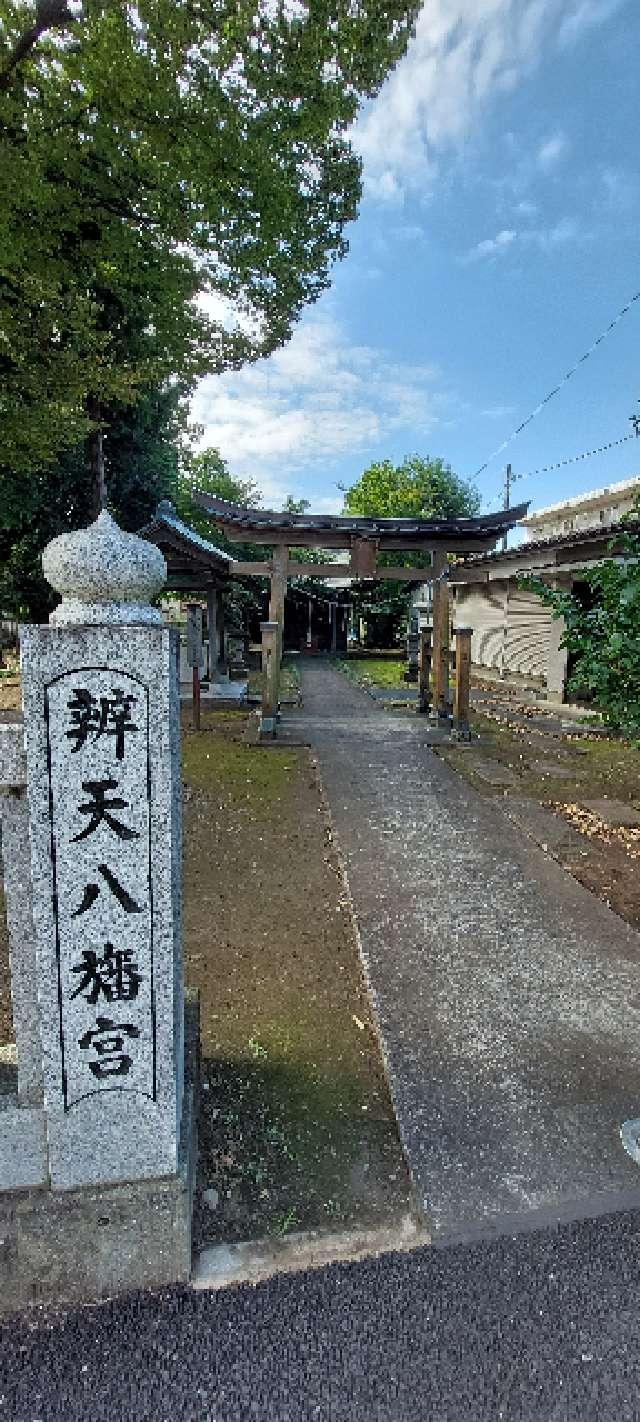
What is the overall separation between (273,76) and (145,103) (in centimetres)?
138

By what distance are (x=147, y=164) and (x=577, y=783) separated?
8951 mm

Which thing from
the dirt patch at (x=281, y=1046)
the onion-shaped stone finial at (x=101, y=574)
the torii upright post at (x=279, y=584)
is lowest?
the dirt patch at (x=281, y=1046)

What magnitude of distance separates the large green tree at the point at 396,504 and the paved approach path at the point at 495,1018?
900 inches

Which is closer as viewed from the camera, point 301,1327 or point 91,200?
point 301,1327

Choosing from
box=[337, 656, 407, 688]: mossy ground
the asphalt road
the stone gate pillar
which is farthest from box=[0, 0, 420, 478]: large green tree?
box=[337, 656, 407, 688]: mossy ground

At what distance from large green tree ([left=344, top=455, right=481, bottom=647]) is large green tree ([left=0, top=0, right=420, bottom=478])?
64.4 ft

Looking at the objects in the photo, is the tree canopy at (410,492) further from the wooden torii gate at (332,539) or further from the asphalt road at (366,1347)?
the asphalt road at (366,1347)

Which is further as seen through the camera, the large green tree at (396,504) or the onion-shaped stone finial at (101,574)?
the large green tree at (396,504)

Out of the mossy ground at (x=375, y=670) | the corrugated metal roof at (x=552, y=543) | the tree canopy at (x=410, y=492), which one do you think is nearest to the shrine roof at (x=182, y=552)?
the mossy ground at (x=375, y=670)

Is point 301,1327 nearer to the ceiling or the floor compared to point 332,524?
nearer to the floor

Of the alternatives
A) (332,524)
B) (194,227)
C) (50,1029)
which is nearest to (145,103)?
(194,227)

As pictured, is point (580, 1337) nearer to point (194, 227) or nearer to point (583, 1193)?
point (583, 1193)

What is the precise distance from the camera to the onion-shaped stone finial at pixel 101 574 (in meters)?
1.79

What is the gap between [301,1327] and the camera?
190 centimetres
